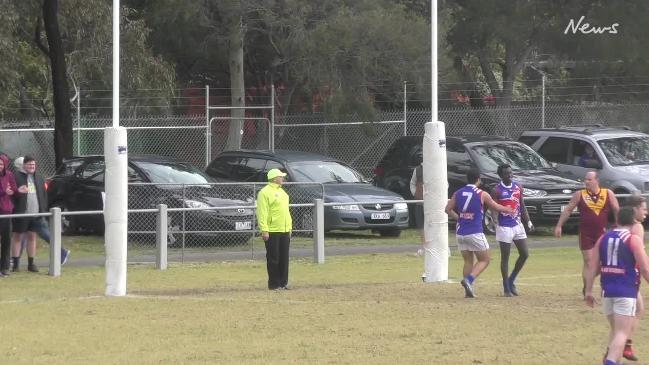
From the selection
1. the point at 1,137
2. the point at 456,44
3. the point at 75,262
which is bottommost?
the point at 75,262

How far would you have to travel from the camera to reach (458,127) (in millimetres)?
31797

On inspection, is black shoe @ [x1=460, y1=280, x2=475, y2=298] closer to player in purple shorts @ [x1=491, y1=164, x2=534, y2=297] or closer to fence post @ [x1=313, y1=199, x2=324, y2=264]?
player in purple shorts @ [x1=491, y1=164, x2=534, y2=297]

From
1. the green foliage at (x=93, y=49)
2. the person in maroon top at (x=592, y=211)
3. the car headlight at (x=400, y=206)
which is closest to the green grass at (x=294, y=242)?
the car headlight at (x=400, y=206)

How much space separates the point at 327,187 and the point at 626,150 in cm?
701

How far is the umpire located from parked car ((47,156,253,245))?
499cm

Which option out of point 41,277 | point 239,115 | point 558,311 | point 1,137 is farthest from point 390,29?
point 558,311

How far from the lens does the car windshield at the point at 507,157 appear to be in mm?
25641

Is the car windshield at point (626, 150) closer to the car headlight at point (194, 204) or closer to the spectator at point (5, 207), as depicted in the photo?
the car headlight at point (194, 204)

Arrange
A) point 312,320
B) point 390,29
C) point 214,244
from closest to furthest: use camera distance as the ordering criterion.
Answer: point 312,320, point 214,244, point 390,29

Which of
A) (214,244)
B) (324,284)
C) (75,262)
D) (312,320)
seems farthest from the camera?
(214,244)

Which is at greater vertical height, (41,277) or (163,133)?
(163,133)

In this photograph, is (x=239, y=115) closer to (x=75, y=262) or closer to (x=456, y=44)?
(x=456, y=44)

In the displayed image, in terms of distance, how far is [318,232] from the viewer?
20.5 meters

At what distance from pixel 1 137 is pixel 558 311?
18.6m
